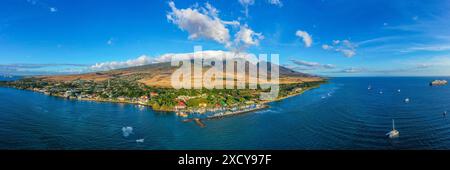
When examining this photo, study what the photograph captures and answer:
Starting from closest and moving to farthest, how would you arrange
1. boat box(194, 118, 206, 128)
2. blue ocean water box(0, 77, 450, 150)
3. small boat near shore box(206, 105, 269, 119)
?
blue ocean water box(0, 77, 450, 150), boat box(194, 118, 206, 128), small boat near shore box(206, 105, 269, 119)

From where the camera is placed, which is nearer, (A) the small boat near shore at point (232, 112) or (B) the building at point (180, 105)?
(A) the small boat near shore at point (232, 112)

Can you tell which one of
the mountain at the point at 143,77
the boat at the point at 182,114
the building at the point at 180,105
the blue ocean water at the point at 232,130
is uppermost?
the mountain at the point at 143,77

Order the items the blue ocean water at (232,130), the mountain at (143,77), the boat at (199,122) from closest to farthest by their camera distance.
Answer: the blue ocean water at (232,130)
the boat at (199,122)
the mountain at (143,77)

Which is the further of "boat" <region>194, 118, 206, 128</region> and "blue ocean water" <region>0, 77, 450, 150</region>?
"boat" <region>194, 118, 206, 128</region>

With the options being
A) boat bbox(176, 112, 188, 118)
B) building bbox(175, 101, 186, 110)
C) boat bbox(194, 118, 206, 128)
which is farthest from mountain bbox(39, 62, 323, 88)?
boat bbox(194, 118, 206, 128)

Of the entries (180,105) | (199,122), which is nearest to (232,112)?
(199,122)

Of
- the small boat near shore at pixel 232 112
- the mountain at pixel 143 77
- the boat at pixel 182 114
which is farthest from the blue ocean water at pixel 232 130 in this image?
the mountain at pixel 143 77

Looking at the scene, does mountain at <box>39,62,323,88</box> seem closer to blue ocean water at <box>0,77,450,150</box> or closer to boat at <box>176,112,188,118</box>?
boat at <box>176,112,188,118</box>

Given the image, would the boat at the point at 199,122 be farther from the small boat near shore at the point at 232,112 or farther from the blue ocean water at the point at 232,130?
the small boat near shore at the point at 232,112

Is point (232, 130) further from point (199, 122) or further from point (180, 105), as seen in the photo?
point (180, 105)
